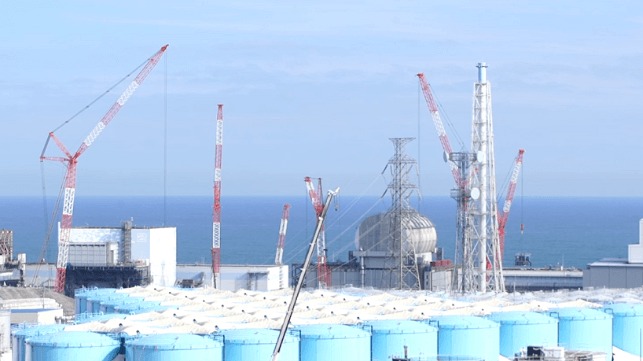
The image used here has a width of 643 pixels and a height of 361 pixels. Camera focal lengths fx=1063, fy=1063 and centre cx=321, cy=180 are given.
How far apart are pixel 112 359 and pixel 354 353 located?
1022 cm

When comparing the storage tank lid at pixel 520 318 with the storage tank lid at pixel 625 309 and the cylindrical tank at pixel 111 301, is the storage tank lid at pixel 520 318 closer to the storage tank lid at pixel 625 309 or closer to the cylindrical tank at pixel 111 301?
the storage tank lid at pixel 625 309

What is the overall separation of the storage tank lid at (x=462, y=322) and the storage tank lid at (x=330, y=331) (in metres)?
4.87

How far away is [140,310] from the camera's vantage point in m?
58.0

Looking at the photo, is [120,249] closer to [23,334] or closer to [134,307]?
[134,307]

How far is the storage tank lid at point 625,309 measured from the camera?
2263 inches

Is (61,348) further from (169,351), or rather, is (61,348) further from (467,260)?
(467,260)

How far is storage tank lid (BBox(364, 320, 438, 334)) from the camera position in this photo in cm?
4778

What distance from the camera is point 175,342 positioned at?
42.1 metres

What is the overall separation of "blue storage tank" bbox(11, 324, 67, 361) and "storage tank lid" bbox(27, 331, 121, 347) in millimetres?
1725

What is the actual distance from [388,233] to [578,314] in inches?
1349

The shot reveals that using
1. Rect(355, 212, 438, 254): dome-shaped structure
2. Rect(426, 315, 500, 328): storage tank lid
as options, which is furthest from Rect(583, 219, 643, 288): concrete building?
Rect(426, 315, 500, 328): storage tank lid

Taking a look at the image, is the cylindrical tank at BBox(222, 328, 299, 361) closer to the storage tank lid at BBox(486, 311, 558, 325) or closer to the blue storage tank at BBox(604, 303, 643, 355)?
the storage tank lid at BBox(486, 311, 558, 325)

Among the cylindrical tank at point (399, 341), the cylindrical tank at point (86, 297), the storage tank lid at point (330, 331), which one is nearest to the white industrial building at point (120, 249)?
the cylindrical tank at point (86, 297)

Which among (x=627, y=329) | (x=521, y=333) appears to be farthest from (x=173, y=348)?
(x=627, y=329)
